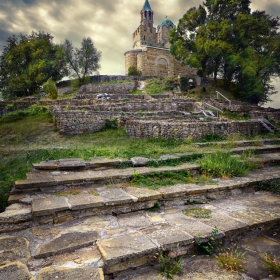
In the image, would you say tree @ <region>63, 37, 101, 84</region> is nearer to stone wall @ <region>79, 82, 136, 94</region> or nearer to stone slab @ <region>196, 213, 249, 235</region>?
stone wall @ <region>79, 82, 136, 94</region>

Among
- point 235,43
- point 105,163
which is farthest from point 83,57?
point 105,163

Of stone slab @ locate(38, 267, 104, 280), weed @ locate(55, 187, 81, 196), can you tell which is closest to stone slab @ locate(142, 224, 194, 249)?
stone slab @ locate(38, 267, 104, 280)

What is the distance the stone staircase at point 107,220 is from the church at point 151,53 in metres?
34.9

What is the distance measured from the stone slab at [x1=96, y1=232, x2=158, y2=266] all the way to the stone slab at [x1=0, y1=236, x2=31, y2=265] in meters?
0.77

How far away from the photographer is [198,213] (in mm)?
3197

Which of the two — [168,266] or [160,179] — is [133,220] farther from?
[160,179]

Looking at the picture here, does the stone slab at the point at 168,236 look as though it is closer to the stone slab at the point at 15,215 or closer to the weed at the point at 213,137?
the stone slab at the point at 15,215

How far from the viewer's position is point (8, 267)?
6.50 feet

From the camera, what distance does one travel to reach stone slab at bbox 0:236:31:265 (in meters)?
2.13

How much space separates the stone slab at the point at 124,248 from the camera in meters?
2.06

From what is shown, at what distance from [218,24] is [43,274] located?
1099 inches

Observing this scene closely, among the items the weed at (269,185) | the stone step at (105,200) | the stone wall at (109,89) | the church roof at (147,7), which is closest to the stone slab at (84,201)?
the stone step at (105,200)

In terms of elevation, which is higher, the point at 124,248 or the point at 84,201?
the point at 84,201

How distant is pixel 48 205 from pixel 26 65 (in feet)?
114
